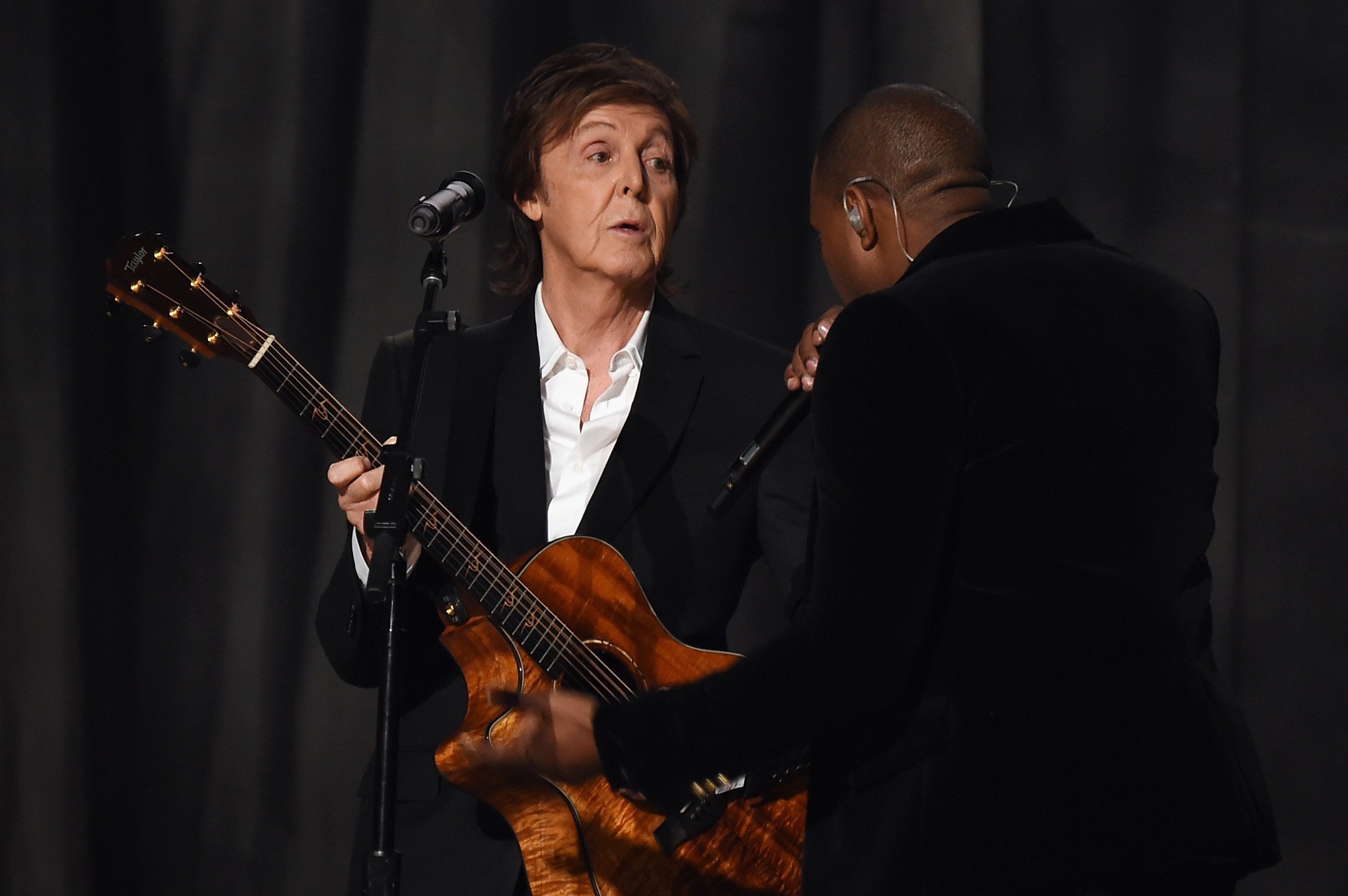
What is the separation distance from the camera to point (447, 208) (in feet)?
5.69

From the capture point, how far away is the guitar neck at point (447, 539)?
6.31ft

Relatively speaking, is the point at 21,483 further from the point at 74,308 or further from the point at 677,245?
the point at 677,245

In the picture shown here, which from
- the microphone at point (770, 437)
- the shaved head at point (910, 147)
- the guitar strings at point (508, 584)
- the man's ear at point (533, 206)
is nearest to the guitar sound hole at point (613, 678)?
the guitar strings at point (508, 584)

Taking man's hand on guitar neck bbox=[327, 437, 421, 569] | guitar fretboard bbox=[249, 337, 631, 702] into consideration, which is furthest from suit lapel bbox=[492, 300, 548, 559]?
man's hand on guitar neck bbox=[327, 437, 421, 569]

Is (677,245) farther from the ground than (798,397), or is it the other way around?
(677,245)

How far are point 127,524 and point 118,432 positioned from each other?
223 mm

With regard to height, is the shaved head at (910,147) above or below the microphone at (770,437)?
above

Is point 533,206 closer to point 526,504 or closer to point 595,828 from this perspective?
point 526,504

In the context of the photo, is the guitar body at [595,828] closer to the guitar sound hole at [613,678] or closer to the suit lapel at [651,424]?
the guitar sound hole at [613,678]

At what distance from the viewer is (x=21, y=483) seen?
295 centimetres

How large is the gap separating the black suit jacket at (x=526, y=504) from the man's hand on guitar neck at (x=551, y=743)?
20 centimetres

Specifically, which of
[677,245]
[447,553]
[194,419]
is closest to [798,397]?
[447,553]

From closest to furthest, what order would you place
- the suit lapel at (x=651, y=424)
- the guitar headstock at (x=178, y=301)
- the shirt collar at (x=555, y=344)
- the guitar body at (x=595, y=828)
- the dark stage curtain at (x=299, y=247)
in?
the guitar body at (x=595, y=828)
the guitar headstock at (x=178, y=301)
the suit lapel at (x=651, y=424)
the shirt collar at (x=555, y=344)
the dark stage curtain at (x=299, y=247)

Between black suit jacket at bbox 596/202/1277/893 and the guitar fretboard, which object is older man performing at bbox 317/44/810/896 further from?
black suit jacket at bbox 596/202/1277/893
